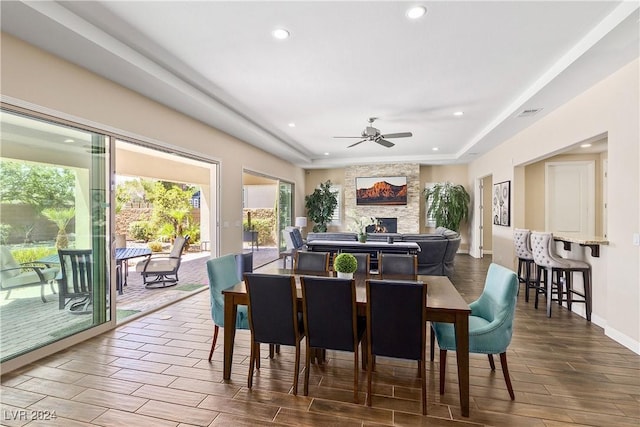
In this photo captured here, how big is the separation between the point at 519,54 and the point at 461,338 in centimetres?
294

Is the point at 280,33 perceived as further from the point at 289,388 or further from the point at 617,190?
the point at 617,190

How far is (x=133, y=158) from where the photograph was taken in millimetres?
6887

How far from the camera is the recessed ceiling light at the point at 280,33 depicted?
270 centimetres

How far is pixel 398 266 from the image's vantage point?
3066 mm

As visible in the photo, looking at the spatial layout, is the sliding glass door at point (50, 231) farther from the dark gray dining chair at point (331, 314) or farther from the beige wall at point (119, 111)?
the dark gray dining chair at point (331, 314)

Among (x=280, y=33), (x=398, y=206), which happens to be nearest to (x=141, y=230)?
(x=398, y=206)

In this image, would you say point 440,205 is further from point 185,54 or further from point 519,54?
point 185,54

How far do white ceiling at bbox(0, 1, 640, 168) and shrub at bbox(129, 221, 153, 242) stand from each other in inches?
263

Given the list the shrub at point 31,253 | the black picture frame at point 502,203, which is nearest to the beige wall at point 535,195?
the black picture frame at point 502,203

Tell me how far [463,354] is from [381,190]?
783 cm

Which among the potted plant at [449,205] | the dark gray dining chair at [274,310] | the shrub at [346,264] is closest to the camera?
the dark gray dining chair at [274,310]

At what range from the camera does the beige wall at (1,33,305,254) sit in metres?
2.60

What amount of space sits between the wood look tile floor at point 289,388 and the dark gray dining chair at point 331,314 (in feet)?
1.32

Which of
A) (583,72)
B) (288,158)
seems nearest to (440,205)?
(288,158)
